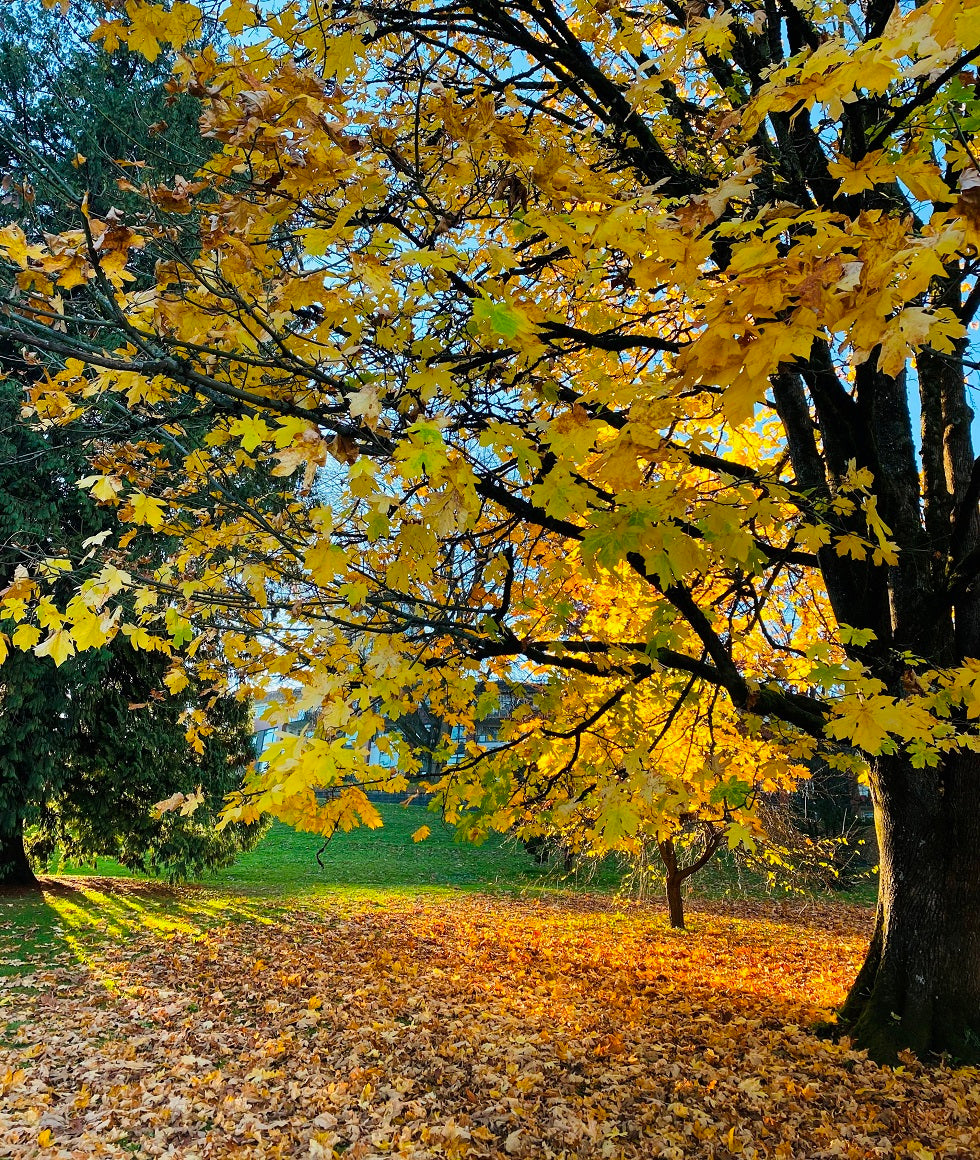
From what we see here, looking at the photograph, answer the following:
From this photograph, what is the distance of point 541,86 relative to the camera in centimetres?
402

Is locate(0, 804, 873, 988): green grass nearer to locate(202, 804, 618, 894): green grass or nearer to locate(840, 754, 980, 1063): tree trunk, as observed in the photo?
locate(202, 804, 618, 894): green grass

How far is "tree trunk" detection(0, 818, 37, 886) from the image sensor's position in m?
10.5

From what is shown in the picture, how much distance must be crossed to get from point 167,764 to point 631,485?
37.1 ft

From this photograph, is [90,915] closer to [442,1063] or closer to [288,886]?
[288,886]

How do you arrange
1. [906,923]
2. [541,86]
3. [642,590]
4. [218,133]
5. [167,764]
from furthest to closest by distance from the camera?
1. [167,764]
2. [642,590]
3. [906,923]
4. [541,86]
5. [218,133]

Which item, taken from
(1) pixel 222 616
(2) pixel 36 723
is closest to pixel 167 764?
(2) pixel 36 723

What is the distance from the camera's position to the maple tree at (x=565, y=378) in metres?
1.95

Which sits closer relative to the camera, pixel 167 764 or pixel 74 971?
pixel 74 971

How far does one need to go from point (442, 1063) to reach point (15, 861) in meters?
9.39

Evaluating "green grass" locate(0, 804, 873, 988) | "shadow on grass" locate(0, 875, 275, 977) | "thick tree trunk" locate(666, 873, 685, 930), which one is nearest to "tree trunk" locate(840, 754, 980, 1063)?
"green grass" locate(0, 804, 873, 988)

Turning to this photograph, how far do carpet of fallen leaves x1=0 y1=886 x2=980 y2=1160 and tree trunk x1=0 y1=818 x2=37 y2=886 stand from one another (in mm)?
4146

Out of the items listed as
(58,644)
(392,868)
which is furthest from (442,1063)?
(392,868)

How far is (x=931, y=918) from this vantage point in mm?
4562

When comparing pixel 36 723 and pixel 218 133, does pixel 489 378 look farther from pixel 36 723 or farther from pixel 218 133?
pixel 36 723
